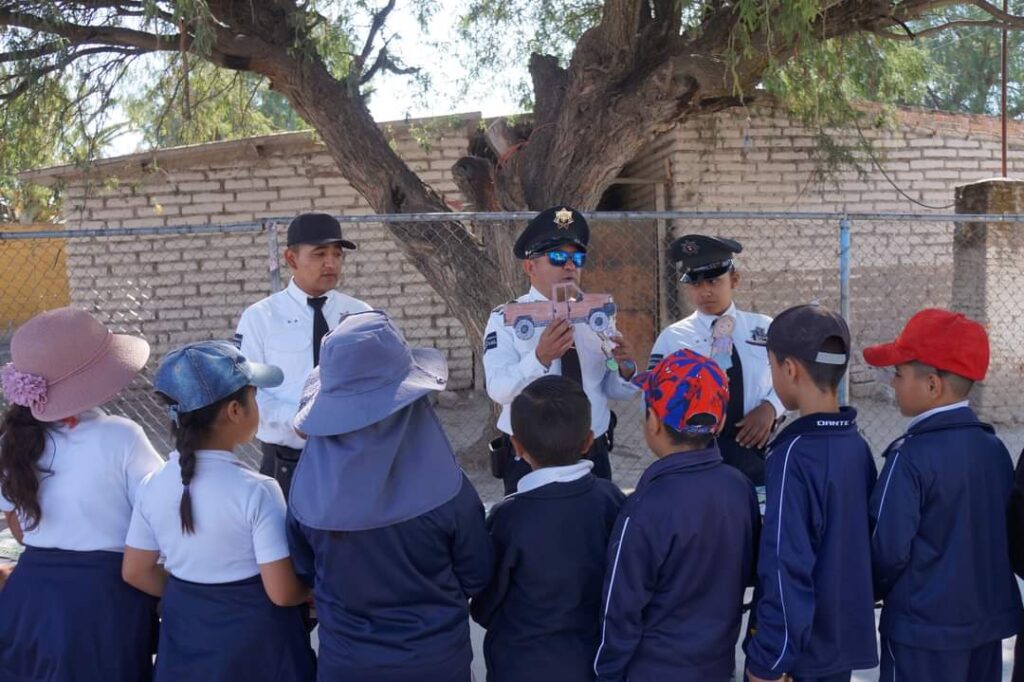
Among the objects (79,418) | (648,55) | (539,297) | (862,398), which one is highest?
(648,55)

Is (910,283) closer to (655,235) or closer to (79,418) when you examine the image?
(655,235)

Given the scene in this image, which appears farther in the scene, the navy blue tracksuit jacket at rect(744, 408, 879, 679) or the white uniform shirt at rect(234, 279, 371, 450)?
the white uniform shirt at rect(234, 279, 371, 450)

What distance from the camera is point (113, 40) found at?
627cm

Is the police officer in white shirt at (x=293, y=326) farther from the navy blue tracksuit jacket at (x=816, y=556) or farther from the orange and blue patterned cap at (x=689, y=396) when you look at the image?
the navy blue tracksuit jacket at (x=816, y=556)

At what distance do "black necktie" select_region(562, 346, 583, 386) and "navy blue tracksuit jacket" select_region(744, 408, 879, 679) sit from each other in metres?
0.90

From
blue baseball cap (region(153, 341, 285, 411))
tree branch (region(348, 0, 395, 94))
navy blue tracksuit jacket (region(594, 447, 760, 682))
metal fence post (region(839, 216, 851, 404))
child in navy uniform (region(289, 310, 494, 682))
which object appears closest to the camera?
child in navy uniform (region(289, 310, 494, 682))

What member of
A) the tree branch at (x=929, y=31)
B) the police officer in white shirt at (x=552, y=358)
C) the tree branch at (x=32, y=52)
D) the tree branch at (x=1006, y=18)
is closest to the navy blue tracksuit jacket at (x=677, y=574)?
the police officer in white shirt at (x=552, y=358)

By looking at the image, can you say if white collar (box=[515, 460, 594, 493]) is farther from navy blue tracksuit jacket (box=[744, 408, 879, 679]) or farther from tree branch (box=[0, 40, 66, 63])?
tree branch (box=[0, 40, 66, 63])

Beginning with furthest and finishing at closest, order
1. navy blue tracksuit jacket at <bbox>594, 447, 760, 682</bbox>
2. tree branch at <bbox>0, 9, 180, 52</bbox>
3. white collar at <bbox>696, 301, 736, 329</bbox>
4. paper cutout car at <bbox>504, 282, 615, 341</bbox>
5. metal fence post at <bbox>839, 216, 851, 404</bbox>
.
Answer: tree branch at <bbox>0, 9, 180, 52</bbox>, metal fence post at <bbox>839, 216, 851, 404</bbox>, white collar at <bbox>696, 301, 736, 329</bbox>, paper cutout car at <bbox>504, 282, 615, 341</bbox>, navy blue tracksuit jacket at <bbox>594, 447, 760, 682</bbox>

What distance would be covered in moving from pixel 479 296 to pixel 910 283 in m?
5.19

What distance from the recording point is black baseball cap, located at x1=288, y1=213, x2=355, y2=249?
10.9 ft

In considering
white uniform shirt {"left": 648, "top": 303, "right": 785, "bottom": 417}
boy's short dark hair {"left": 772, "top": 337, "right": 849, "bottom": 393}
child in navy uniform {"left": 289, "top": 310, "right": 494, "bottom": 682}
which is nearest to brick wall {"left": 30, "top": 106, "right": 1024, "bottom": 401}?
white uniform shirt {"left": 648, "top": 303, "right": 785, "bottom": 417}

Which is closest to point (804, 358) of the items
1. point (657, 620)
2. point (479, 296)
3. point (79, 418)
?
point (657, 620)

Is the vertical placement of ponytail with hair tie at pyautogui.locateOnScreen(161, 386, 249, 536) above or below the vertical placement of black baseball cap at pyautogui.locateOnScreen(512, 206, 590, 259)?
below
